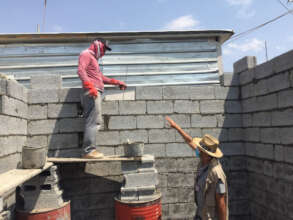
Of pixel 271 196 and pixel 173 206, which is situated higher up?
pixel 271 196

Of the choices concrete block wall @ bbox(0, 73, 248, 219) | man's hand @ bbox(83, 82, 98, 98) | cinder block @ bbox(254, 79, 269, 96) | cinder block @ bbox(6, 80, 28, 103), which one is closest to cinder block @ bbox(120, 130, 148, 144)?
concrete block wall @ bbox(0, 73, 248, 219)

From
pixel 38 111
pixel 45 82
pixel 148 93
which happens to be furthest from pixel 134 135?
pixel 45 82

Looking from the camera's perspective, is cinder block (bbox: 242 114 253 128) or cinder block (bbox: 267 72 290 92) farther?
cinder block (bbox: 242 114 253 128)

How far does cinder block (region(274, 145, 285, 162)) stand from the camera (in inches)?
→ 144

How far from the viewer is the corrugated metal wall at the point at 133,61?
20.5ft

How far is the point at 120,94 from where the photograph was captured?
511 cm

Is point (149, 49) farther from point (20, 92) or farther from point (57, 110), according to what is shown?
point (20, 92)

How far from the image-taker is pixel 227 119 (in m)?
4.72

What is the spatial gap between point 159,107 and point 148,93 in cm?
33

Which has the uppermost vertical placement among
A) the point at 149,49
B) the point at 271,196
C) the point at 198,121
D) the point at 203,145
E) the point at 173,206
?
the point at 149,49

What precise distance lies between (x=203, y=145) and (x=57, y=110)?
2696 mm

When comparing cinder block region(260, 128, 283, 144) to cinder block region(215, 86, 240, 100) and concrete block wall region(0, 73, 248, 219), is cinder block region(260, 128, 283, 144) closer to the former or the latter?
concrete block wall region(0, 73, 248, 219)

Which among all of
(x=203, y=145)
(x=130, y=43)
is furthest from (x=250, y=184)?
(x=130, y=43)

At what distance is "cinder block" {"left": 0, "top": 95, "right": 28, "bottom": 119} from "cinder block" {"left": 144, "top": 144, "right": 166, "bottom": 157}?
7.05 ft
